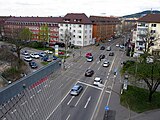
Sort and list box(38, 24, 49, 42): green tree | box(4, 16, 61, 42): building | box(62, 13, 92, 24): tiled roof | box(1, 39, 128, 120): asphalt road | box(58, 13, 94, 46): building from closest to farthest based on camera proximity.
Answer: box(1, 39, 128, 120): asphalt road
box(38, 24, 49, 42): green tree
box(58, 13, 94, 46): building
box(62, 13, 92, 24): tiled roof
box(4, 16, 61, 42): building

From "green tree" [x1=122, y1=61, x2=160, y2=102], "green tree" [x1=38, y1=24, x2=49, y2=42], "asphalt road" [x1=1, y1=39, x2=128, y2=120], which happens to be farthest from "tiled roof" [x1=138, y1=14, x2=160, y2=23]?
"green tree" [x1=122, y1=61, x2=160, y2=102]

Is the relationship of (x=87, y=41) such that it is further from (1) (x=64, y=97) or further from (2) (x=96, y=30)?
(1) (x=64, y=97)

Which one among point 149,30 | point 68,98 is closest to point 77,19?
A: point 149,30

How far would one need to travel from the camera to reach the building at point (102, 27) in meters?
51.9

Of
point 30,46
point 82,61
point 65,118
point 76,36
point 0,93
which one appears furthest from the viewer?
point 76,36

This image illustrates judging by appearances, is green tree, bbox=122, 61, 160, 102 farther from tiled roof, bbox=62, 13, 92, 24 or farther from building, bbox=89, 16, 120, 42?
building, bbox=89, 16, 120, 42

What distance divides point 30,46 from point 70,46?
29.3 feet

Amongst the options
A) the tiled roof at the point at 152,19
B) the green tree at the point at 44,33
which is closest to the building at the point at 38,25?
the green tree at the point at 44,33

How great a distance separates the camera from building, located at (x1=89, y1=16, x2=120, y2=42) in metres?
51.9

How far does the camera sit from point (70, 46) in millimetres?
43844

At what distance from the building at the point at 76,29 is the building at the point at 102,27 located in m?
4.39

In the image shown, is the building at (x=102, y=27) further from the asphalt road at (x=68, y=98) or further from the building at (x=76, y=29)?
the asphalt road at (x=68, y=98)

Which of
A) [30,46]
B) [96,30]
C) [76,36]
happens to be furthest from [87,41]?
[30,46]

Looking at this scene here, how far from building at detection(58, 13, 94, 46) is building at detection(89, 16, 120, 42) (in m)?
4.39
